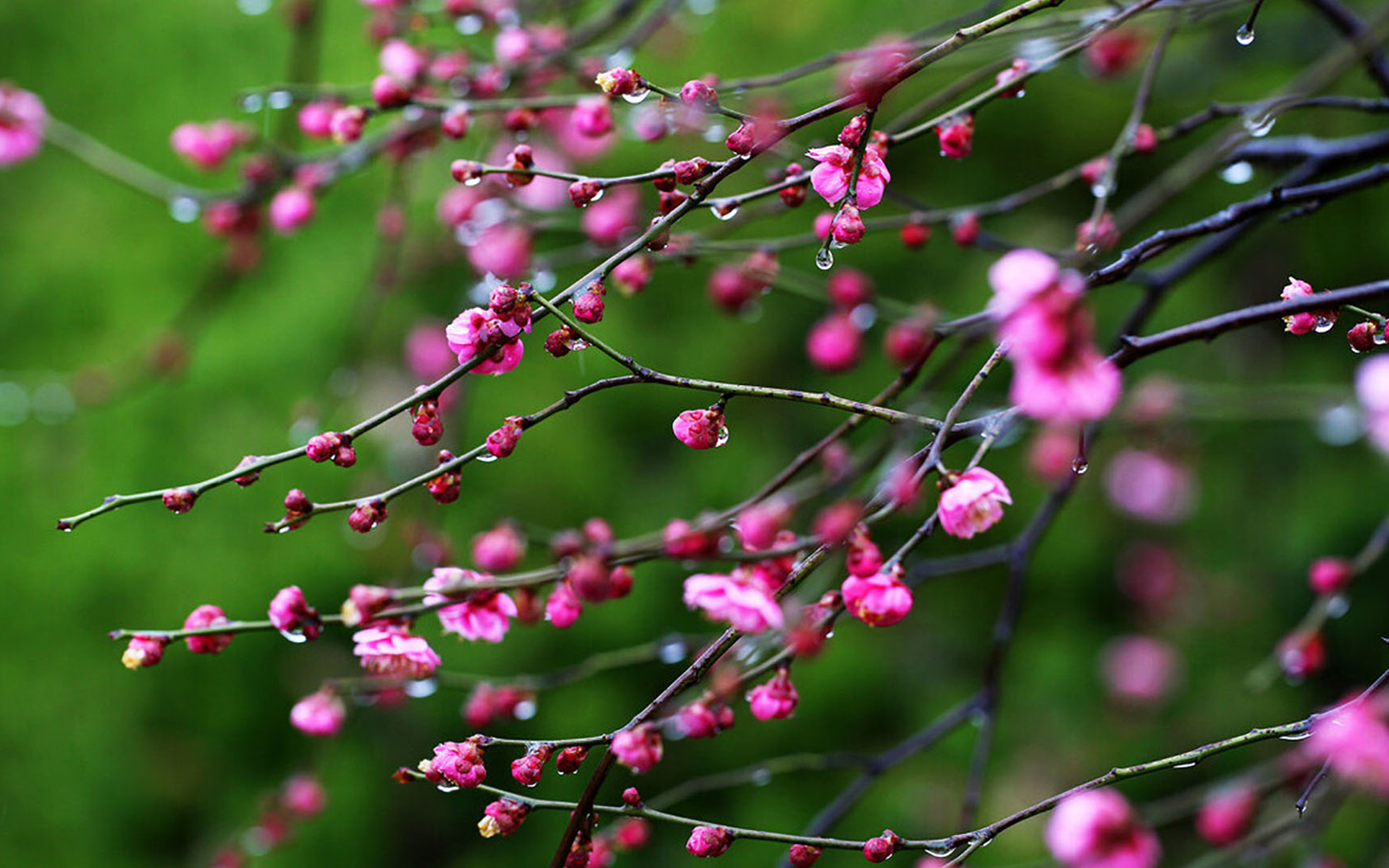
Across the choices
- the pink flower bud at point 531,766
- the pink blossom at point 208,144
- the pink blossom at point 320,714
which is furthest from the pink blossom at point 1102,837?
the pink blossom at point 208,144

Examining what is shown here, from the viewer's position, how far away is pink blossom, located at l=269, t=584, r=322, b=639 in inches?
27.2

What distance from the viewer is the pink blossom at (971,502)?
1.97ft

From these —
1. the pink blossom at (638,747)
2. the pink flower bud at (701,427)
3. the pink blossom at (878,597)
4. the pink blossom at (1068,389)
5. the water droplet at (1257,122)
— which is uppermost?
the water droplet at (1257,122)

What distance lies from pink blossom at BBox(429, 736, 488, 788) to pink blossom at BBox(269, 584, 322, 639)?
11 cm

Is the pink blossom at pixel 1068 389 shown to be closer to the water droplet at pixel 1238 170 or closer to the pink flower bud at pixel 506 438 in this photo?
the pink flower bud at pixel 506 438

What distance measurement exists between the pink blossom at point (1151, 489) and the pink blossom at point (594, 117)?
1304 millimetres

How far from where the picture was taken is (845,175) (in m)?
0.67

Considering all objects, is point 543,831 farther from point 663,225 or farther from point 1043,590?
point 663,225

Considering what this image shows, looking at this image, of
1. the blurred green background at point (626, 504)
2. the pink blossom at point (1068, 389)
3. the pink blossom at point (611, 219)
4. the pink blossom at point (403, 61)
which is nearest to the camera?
the pink blossom at point (1068, 389)

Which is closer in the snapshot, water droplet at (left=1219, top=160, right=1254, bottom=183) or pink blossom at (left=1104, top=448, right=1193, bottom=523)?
water droplet at (left=1219, top=160, right=1254, bottom=183)

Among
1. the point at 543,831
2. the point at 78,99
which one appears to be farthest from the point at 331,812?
the point at 78,99

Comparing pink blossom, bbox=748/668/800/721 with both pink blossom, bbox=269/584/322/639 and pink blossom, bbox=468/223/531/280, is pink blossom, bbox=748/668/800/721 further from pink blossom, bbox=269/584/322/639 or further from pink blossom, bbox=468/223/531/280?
pink blossom, bbox=468/223/531/280

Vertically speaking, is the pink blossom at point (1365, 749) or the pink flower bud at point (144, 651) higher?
the pink flower bud at point (144, 651)

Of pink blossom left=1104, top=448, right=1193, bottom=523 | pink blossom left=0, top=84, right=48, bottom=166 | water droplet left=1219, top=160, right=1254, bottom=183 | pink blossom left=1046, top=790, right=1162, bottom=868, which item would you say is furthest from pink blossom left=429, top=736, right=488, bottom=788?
pink blossom left=1104, top=448, right=1193, bottom=523
